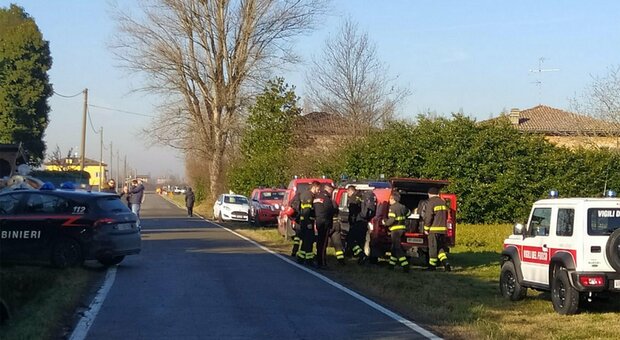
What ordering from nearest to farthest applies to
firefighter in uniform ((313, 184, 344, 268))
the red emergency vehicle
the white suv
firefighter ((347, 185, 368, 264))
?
the white suv < the red emergency vehicle < firefighter in uniform ((313, 184, 344, 268)) < firefighter ((347, 185, 368, 264))

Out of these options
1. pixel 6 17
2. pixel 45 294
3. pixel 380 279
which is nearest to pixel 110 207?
pixel 45 294

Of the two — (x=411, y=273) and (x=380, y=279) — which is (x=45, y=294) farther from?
(x=411, y=273)

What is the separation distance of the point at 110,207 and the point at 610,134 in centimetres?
2236

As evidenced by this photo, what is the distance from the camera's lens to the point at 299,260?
19.7 metres

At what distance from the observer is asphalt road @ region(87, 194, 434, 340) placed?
10.3 meters

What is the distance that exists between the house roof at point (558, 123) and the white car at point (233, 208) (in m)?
12.6

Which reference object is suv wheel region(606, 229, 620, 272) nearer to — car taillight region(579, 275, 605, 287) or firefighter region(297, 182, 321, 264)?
car taillight region(579, 275, 605, 287)

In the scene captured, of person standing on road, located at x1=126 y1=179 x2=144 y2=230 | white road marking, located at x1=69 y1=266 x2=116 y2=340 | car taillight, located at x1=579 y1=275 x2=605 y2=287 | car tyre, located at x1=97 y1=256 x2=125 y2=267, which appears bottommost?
white road marking, located at x1=69 y1=266 x2=116 y2=340

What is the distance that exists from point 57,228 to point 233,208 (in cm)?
2327

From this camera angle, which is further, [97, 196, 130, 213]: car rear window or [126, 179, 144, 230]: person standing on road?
[126, 179, 144, 230]: person standing on road

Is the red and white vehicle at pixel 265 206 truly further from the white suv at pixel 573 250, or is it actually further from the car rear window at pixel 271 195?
the white suv at pixel 573 250

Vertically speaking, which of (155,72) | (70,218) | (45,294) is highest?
(155,72)

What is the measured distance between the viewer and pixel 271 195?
120 feet

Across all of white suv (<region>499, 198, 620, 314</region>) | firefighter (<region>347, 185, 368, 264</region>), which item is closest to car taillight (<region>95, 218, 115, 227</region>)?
firefighter (<region>347, 185, 368, 264</region>)
